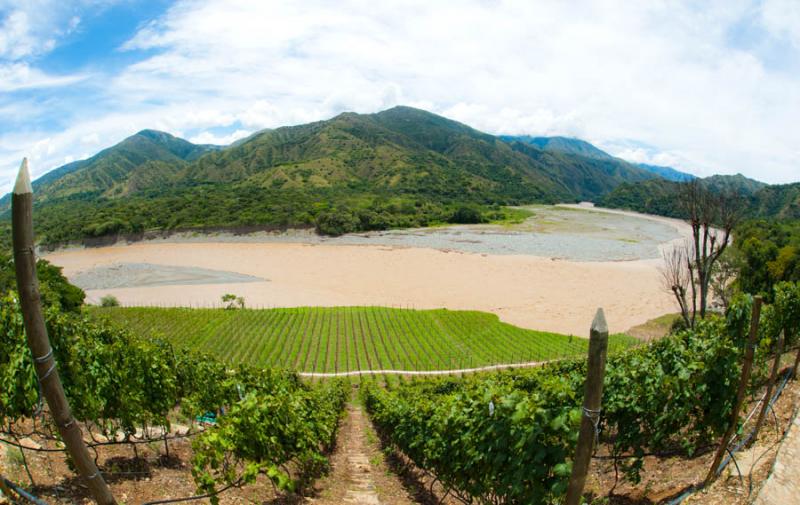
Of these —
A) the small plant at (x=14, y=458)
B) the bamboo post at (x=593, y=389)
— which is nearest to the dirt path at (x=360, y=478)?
the small plant at (x=14, y=458)

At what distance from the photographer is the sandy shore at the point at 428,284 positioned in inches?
1842

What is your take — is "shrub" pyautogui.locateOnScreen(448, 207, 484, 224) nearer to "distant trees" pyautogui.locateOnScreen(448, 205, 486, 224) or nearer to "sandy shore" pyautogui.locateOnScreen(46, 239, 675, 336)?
"distant trees" pyautogui.locateOnScreen(448, 205, 486, 224)

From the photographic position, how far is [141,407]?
376 inches

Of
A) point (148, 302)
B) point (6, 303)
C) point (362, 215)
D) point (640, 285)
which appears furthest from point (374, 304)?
point (362, 215)

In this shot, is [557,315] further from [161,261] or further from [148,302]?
[161,261]

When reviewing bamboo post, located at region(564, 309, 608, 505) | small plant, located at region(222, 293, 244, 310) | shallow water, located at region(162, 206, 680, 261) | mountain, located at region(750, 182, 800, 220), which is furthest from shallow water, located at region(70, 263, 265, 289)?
mountain, located at region(750, 182, 800, 220)

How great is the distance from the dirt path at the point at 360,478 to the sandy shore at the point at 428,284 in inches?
1108

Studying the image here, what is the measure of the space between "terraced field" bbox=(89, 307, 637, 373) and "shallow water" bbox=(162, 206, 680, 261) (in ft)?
136

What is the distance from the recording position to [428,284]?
5750 centimetres

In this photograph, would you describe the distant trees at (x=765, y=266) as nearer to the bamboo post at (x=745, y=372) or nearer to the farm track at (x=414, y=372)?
the farm track at (x=414, y=372)

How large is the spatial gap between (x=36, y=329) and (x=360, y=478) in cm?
1000

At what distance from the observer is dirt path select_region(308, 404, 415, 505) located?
8.97m

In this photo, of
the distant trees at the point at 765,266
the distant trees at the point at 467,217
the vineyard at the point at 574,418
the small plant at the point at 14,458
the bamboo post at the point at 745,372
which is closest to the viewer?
the vineyard at the point at 574,418

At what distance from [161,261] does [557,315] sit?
69987mm
